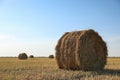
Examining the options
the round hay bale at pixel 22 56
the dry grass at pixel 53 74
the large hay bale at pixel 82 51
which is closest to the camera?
the dry grass at pixel 53 74

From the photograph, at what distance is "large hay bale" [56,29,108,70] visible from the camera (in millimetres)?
13258

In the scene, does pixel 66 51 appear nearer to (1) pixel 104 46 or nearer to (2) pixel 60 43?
(2) pixel 60 43

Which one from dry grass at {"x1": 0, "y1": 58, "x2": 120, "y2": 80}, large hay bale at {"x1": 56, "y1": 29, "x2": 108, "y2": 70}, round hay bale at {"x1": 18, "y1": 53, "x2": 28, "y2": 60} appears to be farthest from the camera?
round hay bale at {"x1": 18, "y1": 53, "x2": 28, "y2": 60}

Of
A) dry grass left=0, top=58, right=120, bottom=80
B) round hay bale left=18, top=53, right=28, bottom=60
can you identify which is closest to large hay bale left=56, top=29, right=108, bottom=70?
dry grass left=0, top=58, right=120, bottom=80

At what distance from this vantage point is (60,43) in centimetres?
1448

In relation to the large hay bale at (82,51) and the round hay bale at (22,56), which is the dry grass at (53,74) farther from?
the round hay bale at (22,56)

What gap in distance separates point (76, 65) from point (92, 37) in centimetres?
166

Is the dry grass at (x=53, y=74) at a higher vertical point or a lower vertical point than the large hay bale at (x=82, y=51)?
lower

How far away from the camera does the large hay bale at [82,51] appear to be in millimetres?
13258

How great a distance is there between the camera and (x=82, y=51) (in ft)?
43.7

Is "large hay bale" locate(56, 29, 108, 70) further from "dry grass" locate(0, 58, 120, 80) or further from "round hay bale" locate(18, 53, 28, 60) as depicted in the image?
"round hay bale" locate(18, 53, 28, 60)

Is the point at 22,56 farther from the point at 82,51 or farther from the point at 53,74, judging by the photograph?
the point at 53,74

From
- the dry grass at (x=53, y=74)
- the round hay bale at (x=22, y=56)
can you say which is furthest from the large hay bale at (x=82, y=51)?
the round hay bale at (x=22, y=56)

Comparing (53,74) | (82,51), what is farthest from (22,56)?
(53,74)
